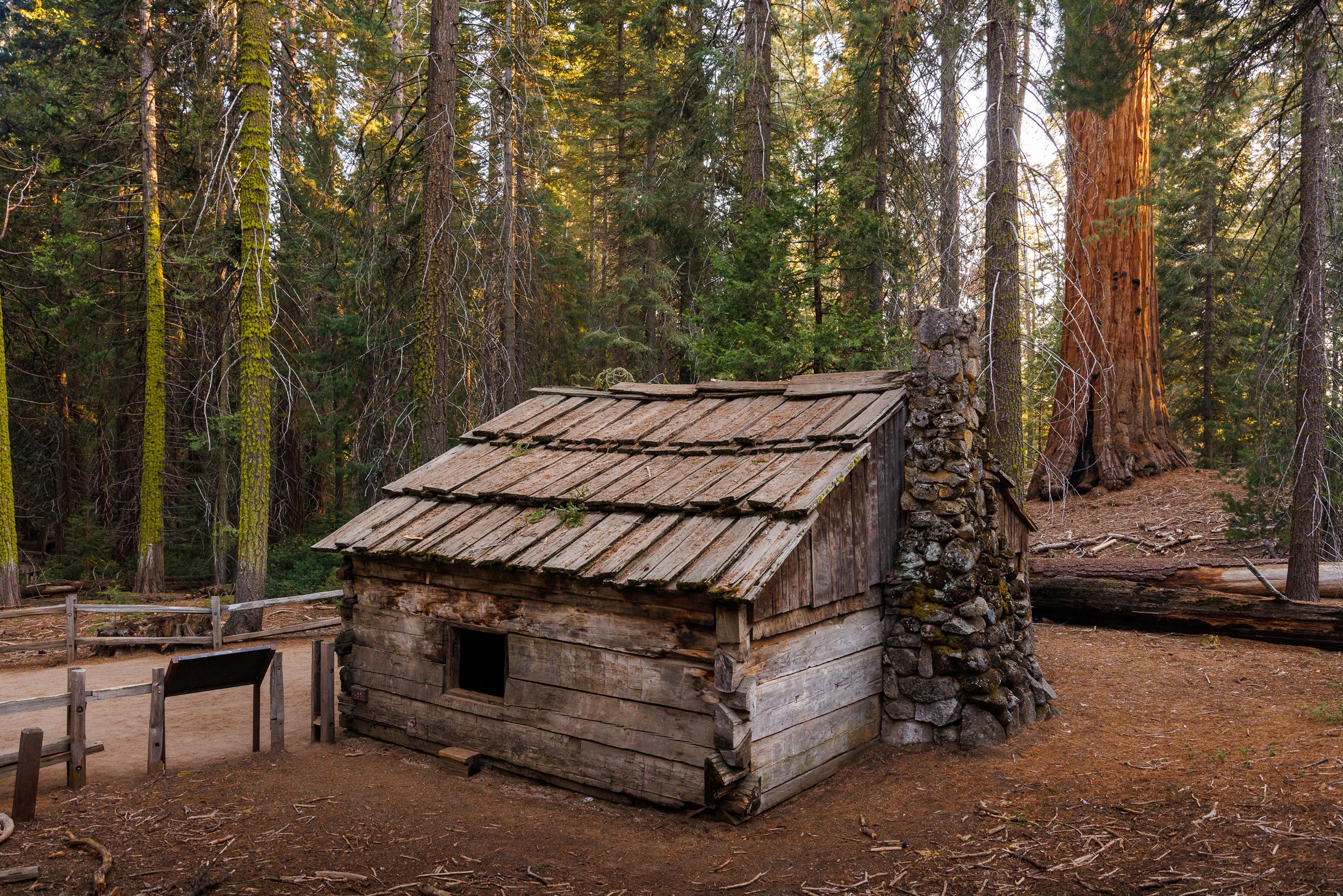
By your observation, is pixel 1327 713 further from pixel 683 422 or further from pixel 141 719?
pixel 141 719

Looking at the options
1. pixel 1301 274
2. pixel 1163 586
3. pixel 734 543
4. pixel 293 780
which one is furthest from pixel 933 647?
pixel 1301 274

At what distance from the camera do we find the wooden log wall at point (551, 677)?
6.68 metres

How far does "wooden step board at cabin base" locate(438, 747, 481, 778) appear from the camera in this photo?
25.9 ft

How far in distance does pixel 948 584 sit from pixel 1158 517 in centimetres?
916

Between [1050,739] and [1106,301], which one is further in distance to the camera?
[1106,301]

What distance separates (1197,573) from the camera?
11117 millimetres

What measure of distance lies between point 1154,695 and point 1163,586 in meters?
2.84

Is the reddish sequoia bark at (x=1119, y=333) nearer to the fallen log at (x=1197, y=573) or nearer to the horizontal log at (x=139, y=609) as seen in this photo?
the fallen log at (x=1197, y=573)

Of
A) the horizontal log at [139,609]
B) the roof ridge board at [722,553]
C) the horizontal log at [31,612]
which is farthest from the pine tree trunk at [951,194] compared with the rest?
the horizontal log at [31,612]

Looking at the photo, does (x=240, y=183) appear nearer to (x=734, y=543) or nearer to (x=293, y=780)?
(x=293, y=780)

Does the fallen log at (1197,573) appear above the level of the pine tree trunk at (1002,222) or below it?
below

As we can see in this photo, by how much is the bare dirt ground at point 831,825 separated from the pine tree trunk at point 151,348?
1136cm

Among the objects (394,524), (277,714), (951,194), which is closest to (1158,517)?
(951,194)

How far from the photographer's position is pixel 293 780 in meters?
7.80
